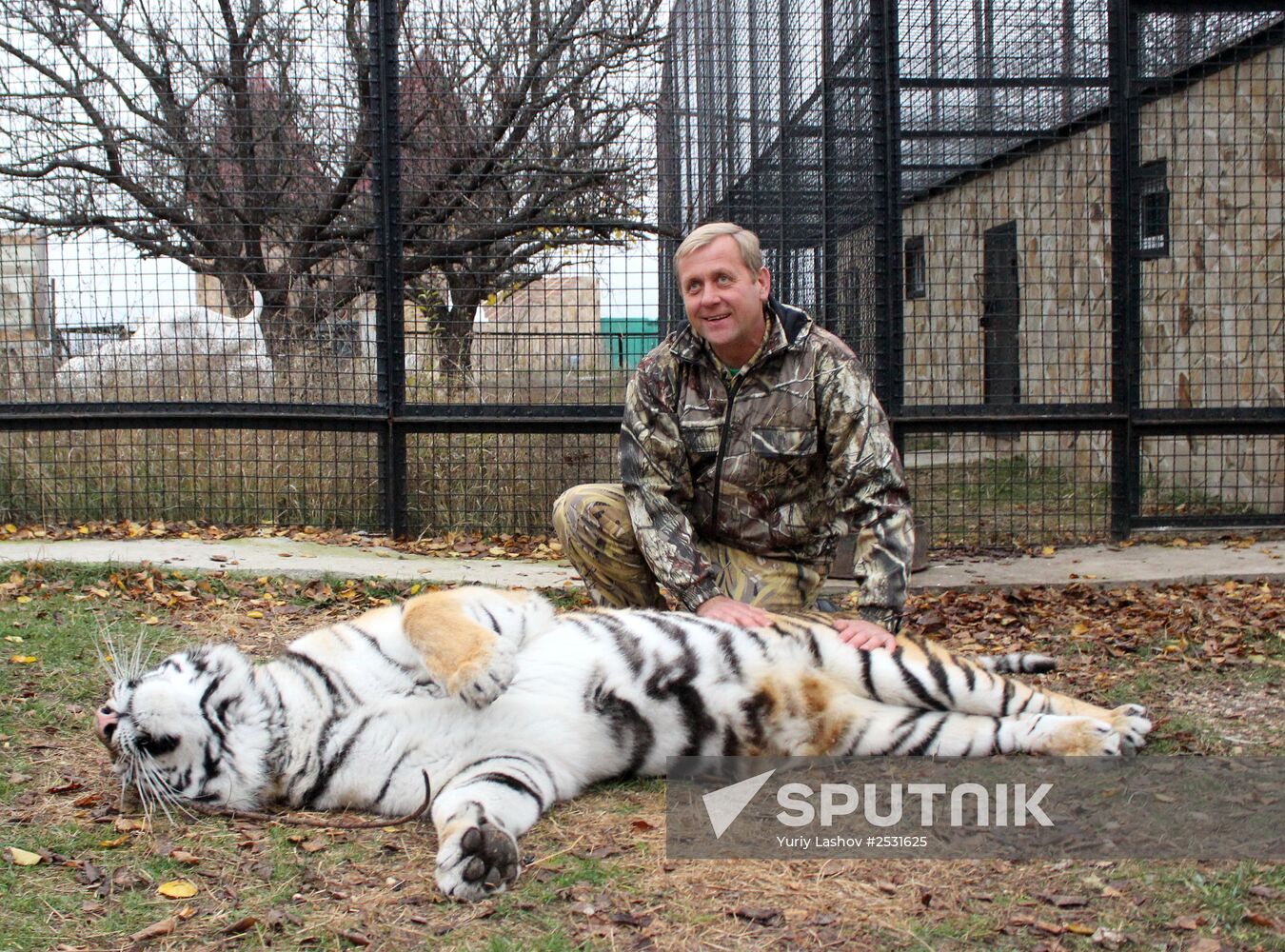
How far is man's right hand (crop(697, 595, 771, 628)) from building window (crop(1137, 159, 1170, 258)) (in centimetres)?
566

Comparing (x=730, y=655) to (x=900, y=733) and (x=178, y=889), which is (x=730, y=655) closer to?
(x=900, y=733)

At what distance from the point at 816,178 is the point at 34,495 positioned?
202 inches

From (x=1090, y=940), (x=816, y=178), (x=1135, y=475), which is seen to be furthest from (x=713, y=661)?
(x=816, y=178)

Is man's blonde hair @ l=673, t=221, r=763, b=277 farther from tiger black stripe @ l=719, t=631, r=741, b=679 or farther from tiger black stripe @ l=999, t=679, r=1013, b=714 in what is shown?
tiger black stripe @ l=999, t=679, r=1013, b=714

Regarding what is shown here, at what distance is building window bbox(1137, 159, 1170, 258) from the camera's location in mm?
7941

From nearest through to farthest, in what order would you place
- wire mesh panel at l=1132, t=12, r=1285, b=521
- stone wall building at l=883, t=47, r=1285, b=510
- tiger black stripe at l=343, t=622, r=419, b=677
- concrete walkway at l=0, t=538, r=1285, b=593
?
tiger black stripe at l=343, t=622, r=419, b=677 < concrete walkway at l=0, t=538, r=1285, b=593 < wire mesh panel at l=1132, t=12, r=1285, b=521 < stone wall building at l=883, t=47, r=1285, b=510

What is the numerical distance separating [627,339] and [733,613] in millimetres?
3663

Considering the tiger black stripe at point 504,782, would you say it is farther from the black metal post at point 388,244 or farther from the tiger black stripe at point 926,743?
the black metal post at point 388,244

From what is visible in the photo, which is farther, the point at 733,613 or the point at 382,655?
the point at 733,613

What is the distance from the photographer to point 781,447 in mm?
3953

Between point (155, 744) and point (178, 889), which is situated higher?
point (155, 744)

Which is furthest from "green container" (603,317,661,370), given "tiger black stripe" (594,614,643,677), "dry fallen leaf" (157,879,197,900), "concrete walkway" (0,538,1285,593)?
"dry fallen leaf" (157,879,197,900)

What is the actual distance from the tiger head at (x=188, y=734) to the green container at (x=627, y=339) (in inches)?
165

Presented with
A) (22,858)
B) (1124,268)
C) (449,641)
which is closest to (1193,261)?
(1124,268)
